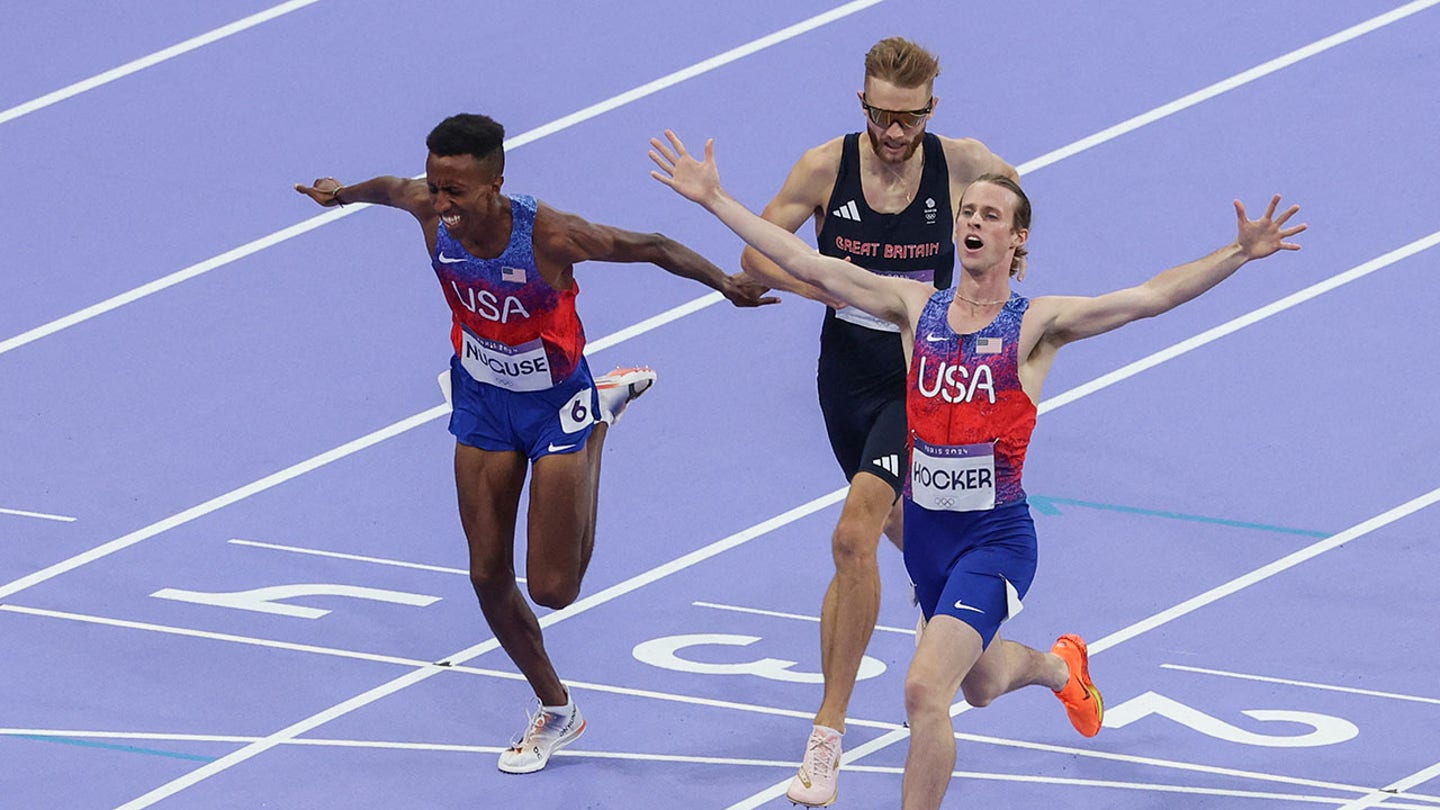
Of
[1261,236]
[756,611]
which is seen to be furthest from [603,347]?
[1261,236]

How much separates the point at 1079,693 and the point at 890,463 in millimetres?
1012

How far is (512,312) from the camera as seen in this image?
802cm

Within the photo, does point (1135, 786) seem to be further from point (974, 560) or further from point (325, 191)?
point (325, 191)

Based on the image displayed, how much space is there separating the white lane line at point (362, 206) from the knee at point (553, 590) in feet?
14.2

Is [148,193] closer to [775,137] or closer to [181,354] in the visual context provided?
[181,354]

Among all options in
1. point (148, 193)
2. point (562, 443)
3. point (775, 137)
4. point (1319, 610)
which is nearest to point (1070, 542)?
point (1319, 610)

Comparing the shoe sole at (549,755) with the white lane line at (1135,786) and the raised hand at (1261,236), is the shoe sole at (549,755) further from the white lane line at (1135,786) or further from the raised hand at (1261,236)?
the raised hand at (1261,236)

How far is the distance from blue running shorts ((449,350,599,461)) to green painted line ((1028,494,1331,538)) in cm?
263

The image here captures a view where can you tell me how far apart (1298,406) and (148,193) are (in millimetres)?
5946

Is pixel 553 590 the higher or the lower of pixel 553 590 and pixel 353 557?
the lower

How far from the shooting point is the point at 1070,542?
9.88 m

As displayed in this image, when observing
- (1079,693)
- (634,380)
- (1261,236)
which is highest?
(634,380)

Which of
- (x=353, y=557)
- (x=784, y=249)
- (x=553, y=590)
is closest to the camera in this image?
(x=784, y=249)

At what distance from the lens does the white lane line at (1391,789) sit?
792cm
